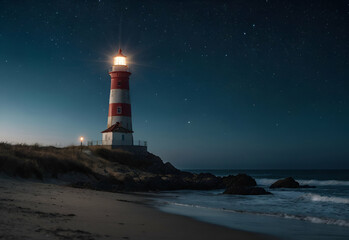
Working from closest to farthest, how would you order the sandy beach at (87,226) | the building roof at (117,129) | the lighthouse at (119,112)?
the sandy beach at (87,226)
the building roof at (117,129)
the lighthouse at (119,112)

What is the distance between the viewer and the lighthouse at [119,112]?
40.9 m

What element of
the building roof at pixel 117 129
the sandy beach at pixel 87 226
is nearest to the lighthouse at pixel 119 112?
the building roof at pixel 117 129

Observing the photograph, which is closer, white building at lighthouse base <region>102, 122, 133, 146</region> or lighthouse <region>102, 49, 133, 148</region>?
white building at lighthouse base <region>102, 122, 133, 146</region>

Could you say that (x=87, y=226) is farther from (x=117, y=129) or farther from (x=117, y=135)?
(x=117, y=135)

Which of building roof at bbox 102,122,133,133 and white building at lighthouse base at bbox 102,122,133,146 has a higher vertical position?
building roof at bbox 102,122,133,133

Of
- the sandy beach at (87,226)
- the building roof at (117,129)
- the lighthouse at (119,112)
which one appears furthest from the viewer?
the lighthouse at (119,112)

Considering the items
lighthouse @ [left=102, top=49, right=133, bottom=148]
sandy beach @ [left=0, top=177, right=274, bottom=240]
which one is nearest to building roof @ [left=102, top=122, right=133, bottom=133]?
lighthouse @ [left=102, top=49, right=133, bottom=148]

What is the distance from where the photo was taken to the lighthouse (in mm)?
40906

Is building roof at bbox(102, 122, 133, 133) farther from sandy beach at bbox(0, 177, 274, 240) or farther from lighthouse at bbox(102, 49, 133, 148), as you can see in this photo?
sandy beach at bbox(0, 177, 274, 240)

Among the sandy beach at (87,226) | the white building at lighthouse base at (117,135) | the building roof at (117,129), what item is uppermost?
the building roof at (117,129)

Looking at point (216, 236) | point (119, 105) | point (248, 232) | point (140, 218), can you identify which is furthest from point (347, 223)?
point (119, 105)

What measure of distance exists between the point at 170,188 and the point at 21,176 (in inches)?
480

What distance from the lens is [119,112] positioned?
41.3m

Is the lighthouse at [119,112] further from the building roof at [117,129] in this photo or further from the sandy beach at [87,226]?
the sandy beach at [87,226]
